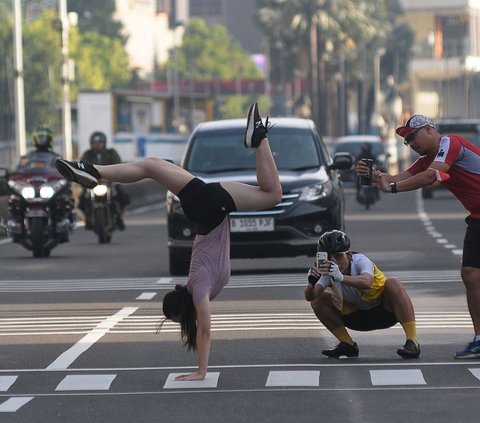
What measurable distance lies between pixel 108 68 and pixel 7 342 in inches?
6652

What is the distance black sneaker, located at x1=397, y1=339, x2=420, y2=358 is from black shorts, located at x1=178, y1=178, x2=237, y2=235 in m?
1.56

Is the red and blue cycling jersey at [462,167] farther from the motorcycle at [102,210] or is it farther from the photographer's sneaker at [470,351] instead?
the motorcycle at [102,210]

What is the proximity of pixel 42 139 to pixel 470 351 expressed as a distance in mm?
15614

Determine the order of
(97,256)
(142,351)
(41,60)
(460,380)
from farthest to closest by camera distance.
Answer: (41,60)
(97,256)
(142,351)
(460,380)

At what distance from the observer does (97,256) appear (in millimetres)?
27094

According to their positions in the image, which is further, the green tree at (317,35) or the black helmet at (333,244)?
the green tree at (317,35)

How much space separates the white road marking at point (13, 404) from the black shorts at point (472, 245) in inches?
144

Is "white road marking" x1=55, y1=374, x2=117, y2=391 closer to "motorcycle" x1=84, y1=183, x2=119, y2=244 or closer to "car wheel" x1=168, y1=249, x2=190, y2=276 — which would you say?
"car wheel" x1=168, y1=249, x2=190, y2=276

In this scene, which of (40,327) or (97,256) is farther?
(97,256)

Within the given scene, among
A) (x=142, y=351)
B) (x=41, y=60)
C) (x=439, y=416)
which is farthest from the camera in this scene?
(x=41, y=60)

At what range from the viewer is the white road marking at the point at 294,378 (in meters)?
11.7

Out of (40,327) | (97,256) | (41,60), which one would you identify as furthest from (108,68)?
(40,327)

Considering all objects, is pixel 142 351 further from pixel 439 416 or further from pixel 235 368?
pixel 439 416

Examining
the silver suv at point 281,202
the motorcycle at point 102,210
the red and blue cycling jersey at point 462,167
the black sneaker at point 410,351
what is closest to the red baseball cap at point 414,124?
the red and blue cycling jersey at point 462,167
